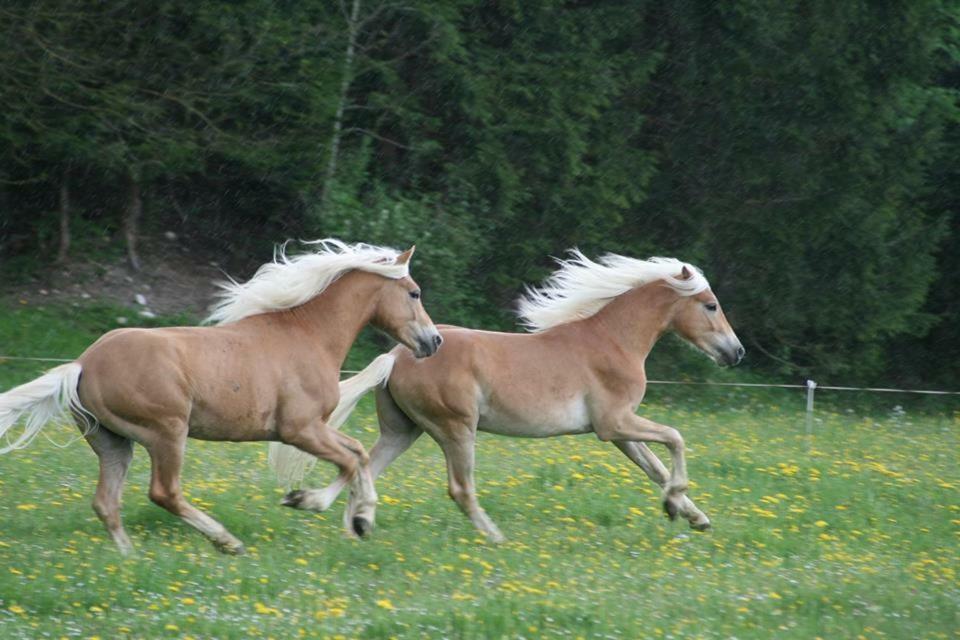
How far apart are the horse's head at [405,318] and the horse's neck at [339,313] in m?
0.07

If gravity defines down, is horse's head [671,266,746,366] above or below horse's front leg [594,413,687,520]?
above

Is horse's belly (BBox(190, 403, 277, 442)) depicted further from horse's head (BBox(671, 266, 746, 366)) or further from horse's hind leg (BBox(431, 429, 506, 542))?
horse's head (BBox(671, 266, 746, 366))

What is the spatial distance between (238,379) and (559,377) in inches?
101

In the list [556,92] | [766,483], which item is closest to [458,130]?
[556,92]

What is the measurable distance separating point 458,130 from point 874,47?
7864mm

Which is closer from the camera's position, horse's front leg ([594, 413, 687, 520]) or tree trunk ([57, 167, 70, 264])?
horse's front leg ([594, 413, 687, 520])

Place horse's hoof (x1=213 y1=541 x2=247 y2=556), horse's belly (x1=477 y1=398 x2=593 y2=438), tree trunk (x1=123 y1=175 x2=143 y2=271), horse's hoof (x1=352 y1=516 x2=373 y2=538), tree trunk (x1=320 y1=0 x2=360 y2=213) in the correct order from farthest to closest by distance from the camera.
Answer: tree trunk (x1=123 y1=175 x2=143 y2=271) → tree trunk (x1=320 y1=0 x2=360 y2=213) → horse's belly (x1=477 y1=398 x2=593 y2=438) → horse's hoof (x1=352 y1=516 x2=373 y2=538) → horse's hoof (x1=213 y1=541 x2=247 y2=556)

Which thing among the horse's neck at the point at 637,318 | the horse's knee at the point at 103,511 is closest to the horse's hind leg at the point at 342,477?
the horse's knee at the point at 103,511

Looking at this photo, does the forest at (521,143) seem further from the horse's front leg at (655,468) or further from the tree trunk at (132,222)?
the horse's front leg at (655,468)

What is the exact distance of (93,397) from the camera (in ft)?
26.2

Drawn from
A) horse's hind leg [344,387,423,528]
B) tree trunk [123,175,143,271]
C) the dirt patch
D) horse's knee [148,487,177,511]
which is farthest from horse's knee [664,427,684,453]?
tree trunk [123,175,143,271]

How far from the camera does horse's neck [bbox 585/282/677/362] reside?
1022cm

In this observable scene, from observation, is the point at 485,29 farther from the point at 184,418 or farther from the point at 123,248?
the point at 184,418

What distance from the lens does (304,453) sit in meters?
9.31
